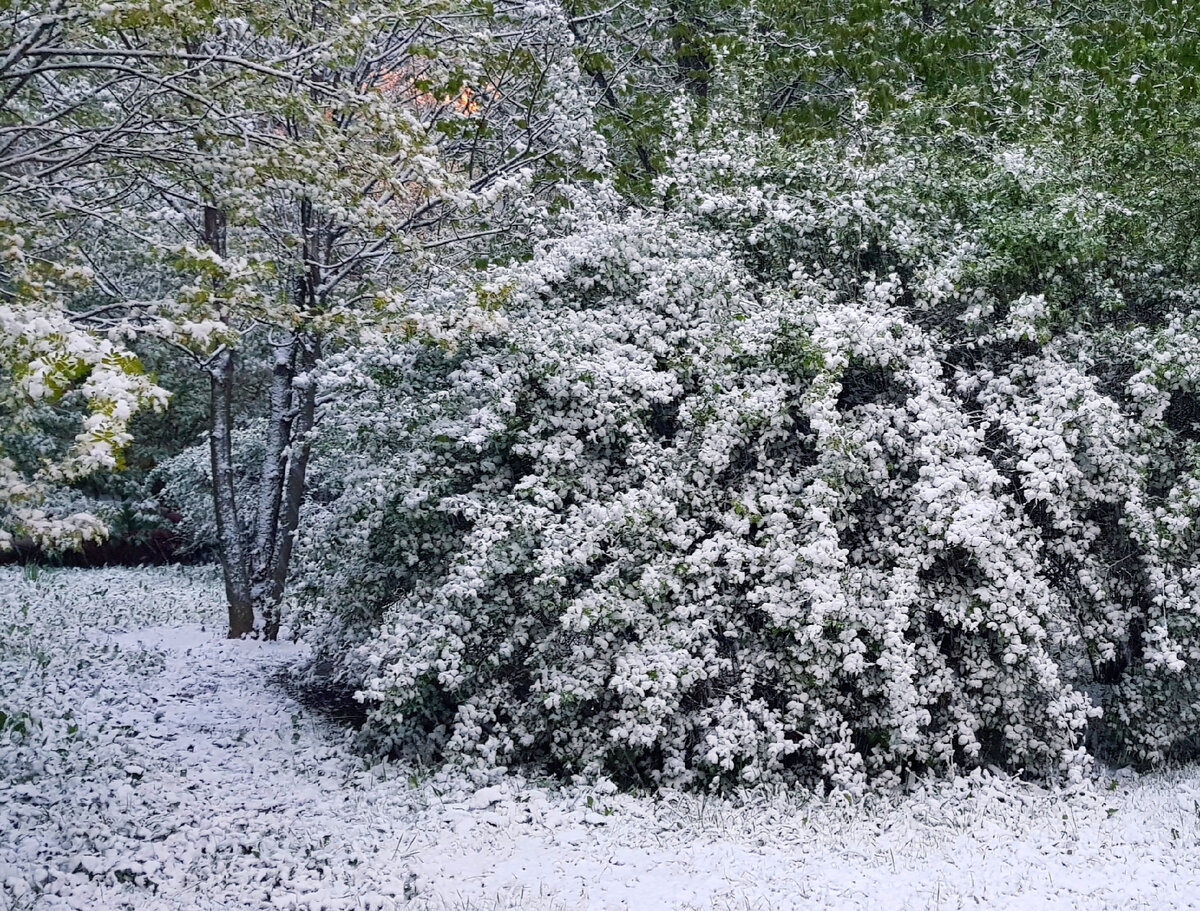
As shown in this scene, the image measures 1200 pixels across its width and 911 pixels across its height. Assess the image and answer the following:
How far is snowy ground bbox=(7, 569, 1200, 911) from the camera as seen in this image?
485 centimetres

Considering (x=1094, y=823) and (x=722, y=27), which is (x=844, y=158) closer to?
(x=722, y=27)

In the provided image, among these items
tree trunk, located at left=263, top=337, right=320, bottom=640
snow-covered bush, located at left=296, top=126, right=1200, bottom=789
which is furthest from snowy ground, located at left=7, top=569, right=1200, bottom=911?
tree trunk, located at left=263, top=337, right=320, bottom=640

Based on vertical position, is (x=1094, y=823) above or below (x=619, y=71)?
below

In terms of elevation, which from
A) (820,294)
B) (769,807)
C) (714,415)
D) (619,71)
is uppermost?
(619,71)

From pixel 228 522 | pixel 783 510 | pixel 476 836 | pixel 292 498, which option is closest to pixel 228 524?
pixel 228 522

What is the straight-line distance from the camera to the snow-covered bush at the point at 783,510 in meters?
6.24

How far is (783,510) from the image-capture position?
21.9 ft

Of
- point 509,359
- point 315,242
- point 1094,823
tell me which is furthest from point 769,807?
point 315,242

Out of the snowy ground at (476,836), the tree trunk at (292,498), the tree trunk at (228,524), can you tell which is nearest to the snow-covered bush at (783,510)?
the snowy ground at (476,836)

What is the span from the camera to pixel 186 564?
16641mm

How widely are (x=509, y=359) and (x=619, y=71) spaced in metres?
5.48

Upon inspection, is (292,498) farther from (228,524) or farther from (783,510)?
(783,510)

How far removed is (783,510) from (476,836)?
2763mm

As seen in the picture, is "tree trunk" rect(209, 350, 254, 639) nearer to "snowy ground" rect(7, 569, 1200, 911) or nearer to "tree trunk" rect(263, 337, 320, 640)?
"tree trunk" rect(263, 337, 320, 640)
